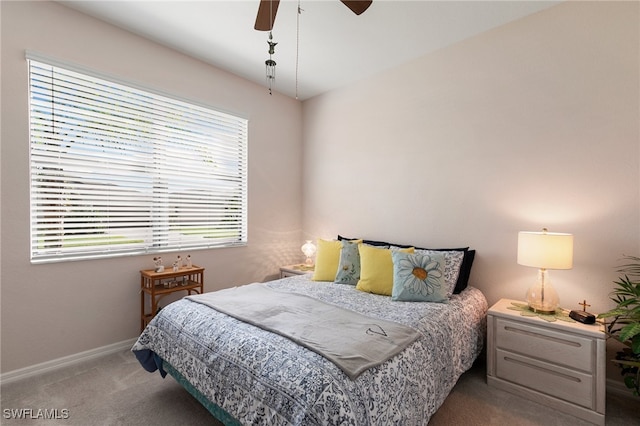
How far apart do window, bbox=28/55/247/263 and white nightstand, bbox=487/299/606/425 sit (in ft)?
9.24

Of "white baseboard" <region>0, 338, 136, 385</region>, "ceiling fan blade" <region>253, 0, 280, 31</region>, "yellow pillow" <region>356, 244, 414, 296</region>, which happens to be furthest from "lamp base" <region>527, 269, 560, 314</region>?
"white baseboard" <region>0, 338, 136, 385</region>

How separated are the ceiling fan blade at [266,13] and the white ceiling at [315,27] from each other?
0.45m

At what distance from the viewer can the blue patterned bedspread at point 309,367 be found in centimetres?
120

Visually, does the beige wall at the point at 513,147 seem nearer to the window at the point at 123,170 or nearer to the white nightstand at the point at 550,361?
the white nightstand at the point at 550,361

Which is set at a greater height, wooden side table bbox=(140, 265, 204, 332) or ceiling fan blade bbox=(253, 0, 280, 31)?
ceiling fan blade bbox=(253, 0, 280, 31)

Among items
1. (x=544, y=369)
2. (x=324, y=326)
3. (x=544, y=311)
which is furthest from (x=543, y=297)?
(x=324, y=326)

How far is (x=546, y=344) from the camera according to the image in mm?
1979

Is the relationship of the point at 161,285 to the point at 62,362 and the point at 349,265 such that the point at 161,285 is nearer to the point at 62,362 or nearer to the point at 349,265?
the point at 62,362

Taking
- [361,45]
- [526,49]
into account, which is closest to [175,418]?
[361,45]

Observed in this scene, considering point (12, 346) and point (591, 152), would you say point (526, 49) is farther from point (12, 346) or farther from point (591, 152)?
point (12, 346)

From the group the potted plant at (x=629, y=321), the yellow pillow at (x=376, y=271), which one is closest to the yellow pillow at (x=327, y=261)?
the yellow pillow at (x=376, y=271)

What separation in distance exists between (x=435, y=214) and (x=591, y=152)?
48.7 inches

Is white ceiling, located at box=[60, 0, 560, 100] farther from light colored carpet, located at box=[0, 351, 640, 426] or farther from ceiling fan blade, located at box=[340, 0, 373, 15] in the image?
light colored carpet, located at box=[0, 351, 640, 426]

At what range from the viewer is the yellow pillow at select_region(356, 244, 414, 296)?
2.48 m
